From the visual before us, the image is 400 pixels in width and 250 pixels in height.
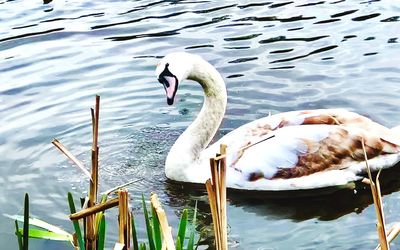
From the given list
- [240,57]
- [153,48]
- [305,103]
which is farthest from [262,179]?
[153,48]

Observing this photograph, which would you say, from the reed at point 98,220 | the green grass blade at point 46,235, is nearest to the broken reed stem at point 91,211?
the reed at point 98,220

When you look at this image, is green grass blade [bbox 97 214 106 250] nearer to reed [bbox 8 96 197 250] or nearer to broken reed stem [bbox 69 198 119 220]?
reed [bbox 8 96 197 250]

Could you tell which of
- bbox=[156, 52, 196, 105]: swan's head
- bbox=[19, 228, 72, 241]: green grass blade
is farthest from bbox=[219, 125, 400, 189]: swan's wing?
bbox=[19, 228, 72, 241]: green grass blade

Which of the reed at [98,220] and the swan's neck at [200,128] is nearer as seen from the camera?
the reed at [98,220]

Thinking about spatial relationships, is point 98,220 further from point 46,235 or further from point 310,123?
point 310,123

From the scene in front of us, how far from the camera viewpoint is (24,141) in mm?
7641

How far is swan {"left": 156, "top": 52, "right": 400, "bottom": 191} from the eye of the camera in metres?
6.50

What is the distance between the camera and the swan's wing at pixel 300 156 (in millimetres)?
6484

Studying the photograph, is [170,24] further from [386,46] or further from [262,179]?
[262,179]

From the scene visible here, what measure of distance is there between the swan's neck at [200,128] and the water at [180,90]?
0.61ft

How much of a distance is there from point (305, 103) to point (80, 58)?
127 inches

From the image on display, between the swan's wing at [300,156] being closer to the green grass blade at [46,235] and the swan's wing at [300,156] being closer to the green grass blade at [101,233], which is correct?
the green grass blade at [46,235]

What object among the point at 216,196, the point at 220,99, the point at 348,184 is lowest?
the point at 348,184

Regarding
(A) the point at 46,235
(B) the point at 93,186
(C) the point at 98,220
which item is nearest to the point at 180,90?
(A) the point at 46,235
